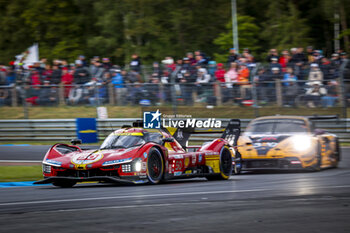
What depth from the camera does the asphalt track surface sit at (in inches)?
237

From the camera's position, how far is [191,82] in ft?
63.1

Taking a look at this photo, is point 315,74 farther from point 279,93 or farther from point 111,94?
point 111,94

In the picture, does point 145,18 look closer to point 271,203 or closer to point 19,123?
point 19,123

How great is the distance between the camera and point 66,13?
43.9 metres

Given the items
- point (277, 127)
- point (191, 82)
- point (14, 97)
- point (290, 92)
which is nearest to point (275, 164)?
point (277, 127)

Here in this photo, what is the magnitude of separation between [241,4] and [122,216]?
35208mm

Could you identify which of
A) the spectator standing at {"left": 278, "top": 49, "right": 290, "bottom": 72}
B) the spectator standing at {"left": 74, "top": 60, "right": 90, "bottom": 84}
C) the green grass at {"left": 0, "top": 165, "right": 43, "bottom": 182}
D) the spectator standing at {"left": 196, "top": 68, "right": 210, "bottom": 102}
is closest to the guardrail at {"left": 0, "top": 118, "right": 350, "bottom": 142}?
the spectator standing at {"left": 74, "top": 60, "right": 90, "bottom": 84}

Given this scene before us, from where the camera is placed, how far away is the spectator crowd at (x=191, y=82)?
58.6ft

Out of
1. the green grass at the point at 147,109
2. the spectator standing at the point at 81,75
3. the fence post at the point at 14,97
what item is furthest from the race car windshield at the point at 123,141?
the fence post at the point at 14,97

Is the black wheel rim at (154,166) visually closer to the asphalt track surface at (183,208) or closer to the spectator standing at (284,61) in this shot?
the asphalt track surface at (183,208)

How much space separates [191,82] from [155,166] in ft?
29.2

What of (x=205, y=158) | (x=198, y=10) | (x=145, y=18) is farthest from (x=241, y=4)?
(x=205, y=158)

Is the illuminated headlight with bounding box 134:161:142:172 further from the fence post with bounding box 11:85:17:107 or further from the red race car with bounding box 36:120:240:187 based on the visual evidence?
the fence post with bounding box 11:85:17:107

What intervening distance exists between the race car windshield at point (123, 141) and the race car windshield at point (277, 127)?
13.2 feet
